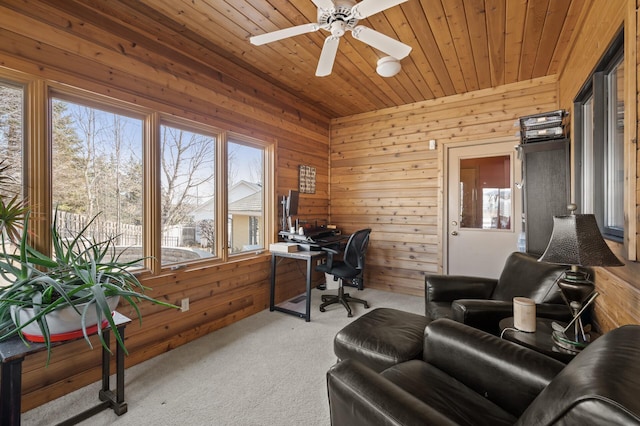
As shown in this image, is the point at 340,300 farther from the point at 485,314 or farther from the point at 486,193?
the point at 486,193

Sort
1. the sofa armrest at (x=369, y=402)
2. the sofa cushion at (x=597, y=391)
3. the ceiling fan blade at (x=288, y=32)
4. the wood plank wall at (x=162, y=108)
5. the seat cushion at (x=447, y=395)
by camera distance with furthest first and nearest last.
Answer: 1. the ceiling fan blade at (x=288, y=32)
2. the wood plank wall at (x=162, y=108)
3. the seat cushion at (x=447, y=395)
4. the sofa armrest at (x=369, y=402)
5. the sofa cushion at (x=597, y=391)

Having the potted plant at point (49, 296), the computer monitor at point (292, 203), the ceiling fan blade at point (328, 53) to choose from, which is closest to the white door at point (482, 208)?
the computer monitor at point (292, 203)

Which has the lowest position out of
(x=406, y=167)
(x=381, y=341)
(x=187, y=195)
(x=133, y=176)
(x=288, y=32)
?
(x=381, y=341)

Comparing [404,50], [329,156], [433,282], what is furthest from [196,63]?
[433,282]

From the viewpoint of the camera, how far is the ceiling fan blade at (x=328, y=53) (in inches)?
82.2

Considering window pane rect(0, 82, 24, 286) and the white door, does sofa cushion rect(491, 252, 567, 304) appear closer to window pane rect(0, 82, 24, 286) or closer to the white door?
the white door

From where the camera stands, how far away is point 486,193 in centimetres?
358

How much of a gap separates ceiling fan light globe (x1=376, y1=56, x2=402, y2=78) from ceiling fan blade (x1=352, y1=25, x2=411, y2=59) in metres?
0.68

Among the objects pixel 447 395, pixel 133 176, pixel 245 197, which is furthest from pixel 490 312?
pixel 133 176

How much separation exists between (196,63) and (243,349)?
103 inches

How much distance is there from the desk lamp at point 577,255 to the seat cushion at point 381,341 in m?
0.68

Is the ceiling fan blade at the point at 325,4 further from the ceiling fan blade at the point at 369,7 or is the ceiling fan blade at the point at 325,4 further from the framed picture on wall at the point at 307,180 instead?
the framed picture on wall at the point at 307,180

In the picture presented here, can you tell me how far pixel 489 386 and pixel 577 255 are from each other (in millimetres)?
666

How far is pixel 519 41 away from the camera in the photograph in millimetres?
2535
